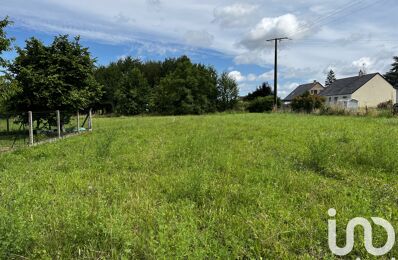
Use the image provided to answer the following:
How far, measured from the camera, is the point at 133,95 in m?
50.4

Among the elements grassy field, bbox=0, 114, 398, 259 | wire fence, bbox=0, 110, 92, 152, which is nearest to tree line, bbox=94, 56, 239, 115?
wire fence, bbox=0, 110, 92, 152

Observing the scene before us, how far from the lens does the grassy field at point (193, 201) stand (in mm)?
3080

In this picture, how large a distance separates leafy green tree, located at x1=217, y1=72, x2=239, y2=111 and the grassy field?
41.0m

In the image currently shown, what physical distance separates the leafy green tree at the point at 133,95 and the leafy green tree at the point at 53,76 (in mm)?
33247

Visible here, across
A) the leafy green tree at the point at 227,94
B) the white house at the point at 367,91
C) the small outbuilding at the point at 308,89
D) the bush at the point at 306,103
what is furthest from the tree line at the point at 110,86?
the small outbuilding at the point at 308,89

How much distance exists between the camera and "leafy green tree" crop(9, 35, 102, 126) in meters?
14.8

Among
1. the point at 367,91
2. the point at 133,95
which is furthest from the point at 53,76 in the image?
the point at 367,91

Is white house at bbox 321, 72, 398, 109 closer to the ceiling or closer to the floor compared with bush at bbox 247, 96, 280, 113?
closer to the ceiling

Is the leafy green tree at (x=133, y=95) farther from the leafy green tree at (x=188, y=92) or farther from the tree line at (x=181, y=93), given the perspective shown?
the leafy green tree at (x=188, y=92)

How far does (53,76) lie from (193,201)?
1290cm

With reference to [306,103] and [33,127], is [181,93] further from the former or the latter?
[33,127]

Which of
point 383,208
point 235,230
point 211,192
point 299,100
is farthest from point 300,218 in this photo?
point 299,100

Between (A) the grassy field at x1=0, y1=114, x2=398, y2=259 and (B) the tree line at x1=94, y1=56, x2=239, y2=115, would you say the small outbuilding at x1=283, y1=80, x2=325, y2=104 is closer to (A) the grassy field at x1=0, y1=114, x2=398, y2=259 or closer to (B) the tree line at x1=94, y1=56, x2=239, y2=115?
(B) the tree line at x1=94, y1=56, x2=239, y2=115

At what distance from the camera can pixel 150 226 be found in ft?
11.8
